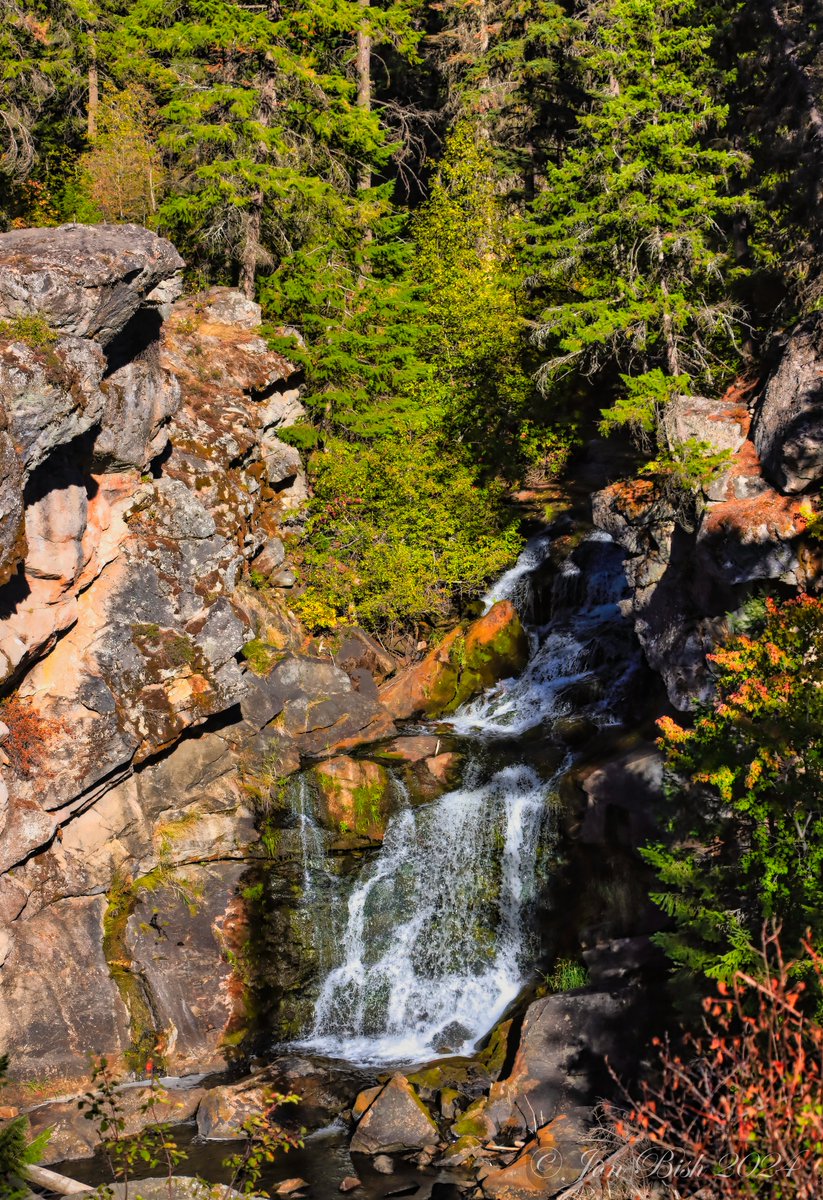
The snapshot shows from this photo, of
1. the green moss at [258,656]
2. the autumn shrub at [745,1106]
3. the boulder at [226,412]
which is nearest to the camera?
the autumn shrub at [745,1106]

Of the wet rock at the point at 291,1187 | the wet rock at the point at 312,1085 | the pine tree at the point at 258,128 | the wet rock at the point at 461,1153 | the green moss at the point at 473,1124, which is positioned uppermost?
the pine tree at the point at 258,128

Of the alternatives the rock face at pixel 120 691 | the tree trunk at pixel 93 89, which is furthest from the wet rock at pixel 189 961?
the tree trunk at pixel 93 89

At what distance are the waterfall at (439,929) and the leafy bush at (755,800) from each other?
18.6 feet

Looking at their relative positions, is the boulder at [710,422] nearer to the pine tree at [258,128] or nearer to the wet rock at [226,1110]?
the pine tree at [258,128]

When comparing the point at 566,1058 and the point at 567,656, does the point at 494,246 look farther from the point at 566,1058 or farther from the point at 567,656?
the point at 566,1058

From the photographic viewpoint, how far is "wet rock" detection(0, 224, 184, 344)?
547 inches

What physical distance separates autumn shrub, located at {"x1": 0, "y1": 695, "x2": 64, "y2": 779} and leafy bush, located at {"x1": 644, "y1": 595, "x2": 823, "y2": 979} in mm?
9736

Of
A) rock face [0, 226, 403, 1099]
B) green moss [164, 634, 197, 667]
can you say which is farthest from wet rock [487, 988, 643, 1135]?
green moss [164, 634, 197, 667]

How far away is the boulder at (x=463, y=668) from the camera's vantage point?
2033 centimetres

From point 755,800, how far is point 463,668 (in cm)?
1128

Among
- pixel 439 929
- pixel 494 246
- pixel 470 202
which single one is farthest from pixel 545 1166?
pixel 470 202

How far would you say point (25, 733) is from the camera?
1512 cm

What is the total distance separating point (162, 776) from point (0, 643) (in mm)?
4195

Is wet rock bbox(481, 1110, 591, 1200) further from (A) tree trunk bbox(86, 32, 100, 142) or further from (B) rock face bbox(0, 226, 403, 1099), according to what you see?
(A) tree trunk bbox(86, 32, 100, 142)
